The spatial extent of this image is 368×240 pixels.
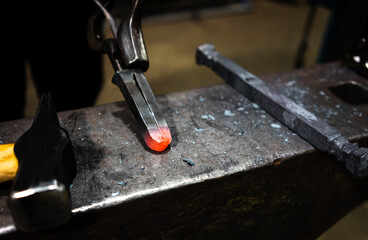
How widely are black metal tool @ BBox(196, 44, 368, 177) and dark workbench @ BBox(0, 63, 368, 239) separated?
4cm

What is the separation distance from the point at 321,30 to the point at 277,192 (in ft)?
13.3

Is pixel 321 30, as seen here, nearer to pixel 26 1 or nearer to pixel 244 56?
pixel 244 56

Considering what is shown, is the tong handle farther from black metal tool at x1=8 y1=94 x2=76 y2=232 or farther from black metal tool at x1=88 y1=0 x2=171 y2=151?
black metal tool at x1=8 y1=94 x2=76 y2=232

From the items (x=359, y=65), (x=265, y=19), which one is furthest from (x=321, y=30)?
(x=359, y=65)

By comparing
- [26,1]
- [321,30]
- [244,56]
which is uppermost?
[26,1]

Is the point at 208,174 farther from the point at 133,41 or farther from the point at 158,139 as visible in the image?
the point at 133,41

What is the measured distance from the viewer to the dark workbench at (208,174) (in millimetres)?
906

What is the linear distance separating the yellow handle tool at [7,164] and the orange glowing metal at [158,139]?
0.38 m

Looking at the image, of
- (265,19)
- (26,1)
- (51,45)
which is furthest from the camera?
(265,19)

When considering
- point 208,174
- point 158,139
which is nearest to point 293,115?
point 208,174

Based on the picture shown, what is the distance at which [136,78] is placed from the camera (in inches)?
42.2

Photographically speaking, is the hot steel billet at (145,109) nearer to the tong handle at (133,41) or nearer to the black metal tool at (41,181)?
the tong handle at (133,41)

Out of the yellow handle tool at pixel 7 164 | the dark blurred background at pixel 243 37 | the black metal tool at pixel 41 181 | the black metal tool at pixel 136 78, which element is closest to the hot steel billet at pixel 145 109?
the black metal tool at pixel 136 78

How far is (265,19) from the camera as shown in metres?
4.71
